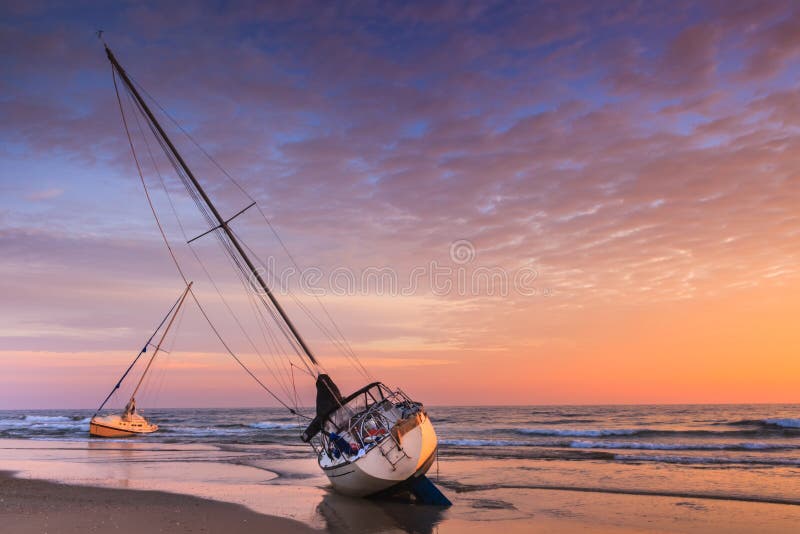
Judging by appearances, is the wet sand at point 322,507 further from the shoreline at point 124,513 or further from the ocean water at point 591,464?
the ocean water at point 591,464

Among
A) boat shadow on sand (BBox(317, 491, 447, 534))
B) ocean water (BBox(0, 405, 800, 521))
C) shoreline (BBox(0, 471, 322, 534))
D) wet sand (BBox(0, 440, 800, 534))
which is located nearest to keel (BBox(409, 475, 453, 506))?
boat shadow on sand (BBox(317, 491, 447, 534))

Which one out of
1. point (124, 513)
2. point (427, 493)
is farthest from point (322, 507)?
point (124, 513)

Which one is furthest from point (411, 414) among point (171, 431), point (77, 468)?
point (171, 431)

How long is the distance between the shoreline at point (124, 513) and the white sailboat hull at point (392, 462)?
9.09 ft

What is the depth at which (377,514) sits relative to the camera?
16.0 metres

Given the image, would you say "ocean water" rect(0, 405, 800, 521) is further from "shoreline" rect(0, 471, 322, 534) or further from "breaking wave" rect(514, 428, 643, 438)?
"shoreline" rect(0, 471, 322, 534)

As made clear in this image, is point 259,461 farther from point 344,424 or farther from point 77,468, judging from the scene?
point 344,424

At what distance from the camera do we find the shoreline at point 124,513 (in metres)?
13.6

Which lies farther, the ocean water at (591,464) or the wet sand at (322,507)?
the ocean water at (591,464)

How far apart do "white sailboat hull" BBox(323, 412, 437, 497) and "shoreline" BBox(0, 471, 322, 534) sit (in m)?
2.77

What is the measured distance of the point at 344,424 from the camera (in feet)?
61.6

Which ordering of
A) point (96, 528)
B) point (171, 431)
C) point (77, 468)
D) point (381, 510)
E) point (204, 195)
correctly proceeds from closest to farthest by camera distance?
point (96, 528) < point (381, 510) < point (204, 195) < point (77, 468) < point (171, 431)

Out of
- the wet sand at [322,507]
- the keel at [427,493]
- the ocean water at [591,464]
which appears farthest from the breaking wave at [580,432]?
the keel at [427,493]

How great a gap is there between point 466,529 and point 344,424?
229 inches
